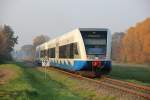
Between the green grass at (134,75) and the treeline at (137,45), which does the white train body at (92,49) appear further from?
the treeline at (137,45)

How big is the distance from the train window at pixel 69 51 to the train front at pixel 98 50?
1596mm

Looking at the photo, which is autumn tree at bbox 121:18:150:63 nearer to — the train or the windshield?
the train

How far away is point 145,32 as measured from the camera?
286 ft

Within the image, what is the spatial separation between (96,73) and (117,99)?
11898 mm

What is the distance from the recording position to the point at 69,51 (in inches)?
1204

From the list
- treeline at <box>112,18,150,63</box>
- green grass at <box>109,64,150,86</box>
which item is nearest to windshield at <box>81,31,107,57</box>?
green grass at <box>109,64,150,86</box>

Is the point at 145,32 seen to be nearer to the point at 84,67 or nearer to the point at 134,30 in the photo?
the point at 134,30

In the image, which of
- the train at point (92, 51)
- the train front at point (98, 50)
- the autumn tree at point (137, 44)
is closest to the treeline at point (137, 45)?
the autumn tree at point (137, 44)

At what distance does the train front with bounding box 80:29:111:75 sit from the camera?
1021 inches

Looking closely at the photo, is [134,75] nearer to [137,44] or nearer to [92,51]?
[92,51]

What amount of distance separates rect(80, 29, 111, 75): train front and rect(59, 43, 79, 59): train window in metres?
1.60

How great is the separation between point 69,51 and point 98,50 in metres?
5.06

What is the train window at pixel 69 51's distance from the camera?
28027 millimetres

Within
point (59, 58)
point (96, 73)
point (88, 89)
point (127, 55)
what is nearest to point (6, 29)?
point (127, 55)
